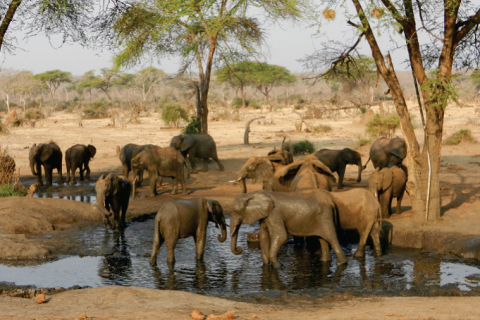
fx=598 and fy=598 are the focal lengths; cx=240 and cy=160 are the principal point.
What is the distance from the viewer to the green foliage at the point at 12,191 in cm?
1318

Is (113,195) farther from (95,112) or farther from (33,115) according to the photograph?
(95,112)

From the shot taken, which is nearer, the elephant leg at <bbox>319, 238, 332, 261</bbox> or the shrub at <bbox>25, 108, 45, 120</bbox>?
the elephant leg at <bbox>319, 238, 332, 261</bbox>

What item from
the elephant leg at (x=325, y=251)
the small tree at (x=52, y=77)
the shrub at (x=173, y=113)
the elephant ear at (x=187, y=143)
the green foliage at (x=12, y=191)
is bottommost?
the elephant leg at (x=325, y=251)

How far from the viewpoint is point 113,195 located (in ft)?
35.8

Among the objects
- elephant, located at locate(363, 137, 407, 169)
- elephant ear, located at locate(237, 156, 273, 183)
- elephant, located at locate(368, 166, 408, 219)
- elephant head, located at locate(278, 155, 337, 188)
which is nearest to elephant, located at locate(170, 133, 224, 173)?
elephant, located at locate(363, 137, 407, 169)

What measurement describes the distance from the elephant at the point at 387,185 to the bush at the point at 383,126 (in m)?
13.2

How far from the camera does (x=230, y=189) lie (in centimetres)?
1558

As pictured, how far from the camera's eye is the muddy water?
7590 millimetres

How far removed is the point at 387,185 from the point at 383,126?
14.1 m

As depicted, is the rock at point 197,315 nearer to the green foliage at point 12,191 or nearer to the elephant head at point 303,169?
the elephant head at point 303,169

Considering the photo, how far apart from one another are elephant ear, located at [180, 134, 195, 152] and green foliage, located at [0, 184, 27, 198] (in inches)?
228

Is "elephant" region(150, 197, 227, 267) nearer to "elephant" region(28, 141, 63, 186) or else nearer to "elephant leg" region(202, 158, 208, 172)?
"elephant" region(28, 141, 63, 186)

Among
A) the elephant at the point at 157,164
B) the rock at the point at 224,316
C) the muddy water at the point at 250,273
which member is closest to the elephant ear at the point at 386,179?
the muddy water at the point at 250,273

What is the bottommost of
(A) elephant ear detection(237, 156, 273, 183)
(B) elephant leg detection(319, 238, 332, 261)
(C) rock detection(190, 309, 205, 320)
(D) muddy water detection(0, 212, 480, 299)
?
(D) muddy water detection(0, 212, 480, 299)
